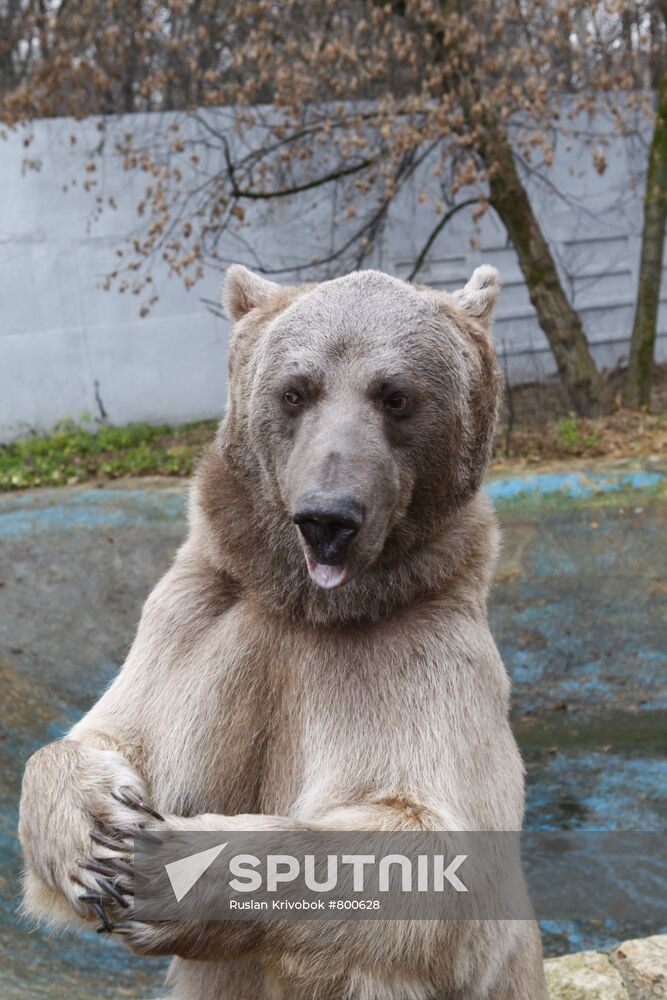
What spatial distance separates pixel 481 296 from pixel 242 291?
601 millimetres

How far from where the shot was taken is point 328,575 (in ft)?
7.74

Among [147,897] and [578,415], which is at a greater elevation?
[147,897]

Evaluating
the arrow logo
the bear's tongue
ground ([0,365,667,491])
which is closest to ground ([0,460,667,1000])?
ground ([0,365,667,491])

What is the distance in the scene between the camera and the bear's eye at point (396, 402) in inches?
99.3

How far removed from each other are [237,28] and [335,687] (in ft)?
33.7

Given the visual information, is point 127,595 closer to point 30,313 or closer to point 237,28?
point 30,313

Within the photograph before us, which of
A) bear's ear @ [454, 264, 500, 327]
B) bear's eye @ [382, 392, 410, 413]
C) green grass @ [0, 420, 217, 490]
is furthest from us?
green grass @ [0, 420, 217, 490]

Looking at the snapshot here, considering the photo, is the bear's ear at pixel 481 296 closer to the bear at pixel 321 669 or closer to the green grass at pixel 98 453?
the bear at pixel 321 669

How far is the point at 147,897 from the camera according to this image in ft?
7.50

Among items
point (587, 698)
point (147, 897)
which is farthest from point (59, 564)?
point (147, 897)

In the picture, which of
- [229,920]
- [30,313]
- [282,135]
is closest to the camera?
[229,920]

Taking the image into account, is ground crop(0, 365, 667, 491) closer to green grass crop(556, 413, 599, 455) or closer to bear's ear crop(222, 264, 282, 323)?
green grass crop(556, 413, 599, 455)

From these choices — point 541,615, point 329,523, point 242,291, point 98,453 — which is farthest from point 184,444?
point 329,523

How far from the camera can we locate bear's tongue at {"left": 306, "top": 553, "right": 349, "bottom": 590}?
2.35m
